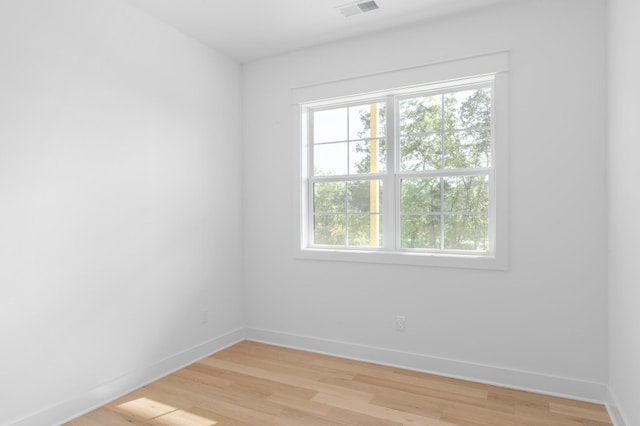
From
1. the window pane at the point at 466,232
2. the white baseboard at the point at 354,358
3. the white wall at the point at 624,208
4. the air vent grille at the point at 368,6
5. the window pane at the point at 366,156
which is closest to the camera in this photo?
the white wall at the point at 624,208

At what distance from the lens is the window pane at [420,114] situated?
3.20 meters

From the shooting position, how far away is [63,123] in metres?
2.40

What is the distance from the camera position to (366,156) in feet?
11.5

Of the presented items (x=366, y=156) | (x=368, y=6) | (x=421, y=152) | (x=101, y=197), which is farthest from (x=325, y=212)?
(x=101, y=197)

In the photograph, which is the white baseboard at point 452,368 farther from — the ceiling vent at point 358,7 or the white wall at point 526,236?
the ceiling vent at point 358,7

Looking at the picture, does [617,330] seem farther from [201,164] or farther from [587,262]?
[201,164]

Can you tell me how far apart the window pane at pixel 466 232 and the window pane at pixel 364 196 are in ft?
2.08

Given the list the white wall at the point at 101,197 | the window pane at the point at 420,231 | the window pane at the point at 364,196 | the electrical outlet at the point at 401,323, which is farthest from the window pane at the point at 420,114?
the white wall at the point at 101,197

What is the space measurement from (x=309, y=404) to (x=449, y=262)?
1.50 meters

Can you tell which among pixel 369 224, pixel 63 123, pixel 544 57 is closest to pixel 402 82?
pixel 544 57

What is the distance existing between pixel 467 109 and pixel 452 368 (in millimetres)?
2100

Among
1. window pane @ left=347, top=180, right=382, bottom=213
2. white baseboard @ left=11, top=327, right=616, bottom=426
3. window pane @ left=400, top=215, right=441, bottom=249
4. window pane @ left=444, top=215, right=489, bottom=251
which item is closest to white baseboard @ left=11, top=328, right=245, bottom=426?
white baseboard @ left=11, top=327, right=616, bottom=426

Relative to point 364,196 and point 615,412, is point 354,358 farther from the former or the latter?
point 615,412

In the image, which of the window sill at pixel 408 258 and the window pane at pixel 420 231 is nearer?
the window sill at pixel 408 258
